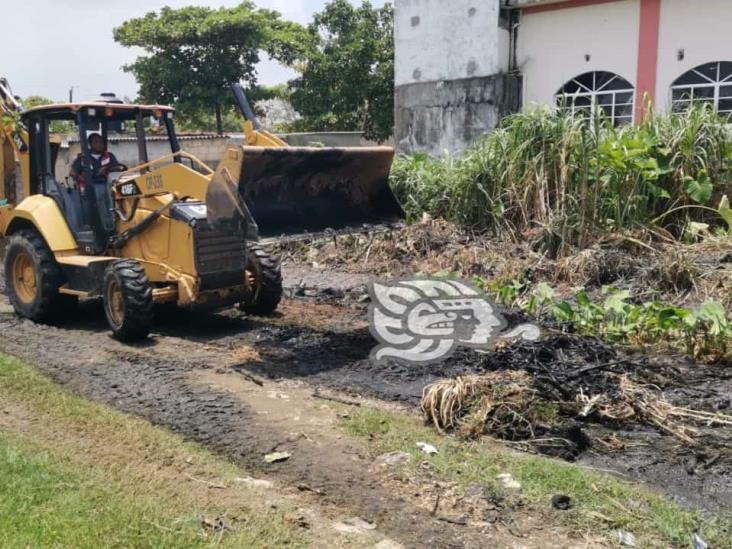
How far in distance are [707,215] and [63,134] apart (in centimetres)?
859

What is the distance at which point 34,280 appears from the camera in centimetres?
884

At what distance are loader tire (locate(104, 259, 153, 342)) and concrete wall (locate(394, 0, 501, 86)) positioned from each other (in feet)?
39.6

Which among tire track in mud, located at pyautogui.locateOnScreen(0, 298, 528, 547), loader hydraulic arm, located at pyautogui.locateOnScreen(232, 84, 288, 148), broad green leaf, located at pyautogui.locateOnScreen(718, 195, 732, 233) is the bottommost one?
tire track in mud, located at pyautogui.locateOnScreen(0, 298, 528, 547)

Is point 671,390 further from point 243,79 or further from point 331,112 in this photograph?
point 243,79

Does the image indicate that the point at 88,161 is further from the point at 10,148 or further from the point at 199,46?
the point at 199,46

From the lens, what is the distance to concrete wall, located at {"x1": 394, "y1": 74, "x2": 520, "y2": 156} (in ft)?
58.0

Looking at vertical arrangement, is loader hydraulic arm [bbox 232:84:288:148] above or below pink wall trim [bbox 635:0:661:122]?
below

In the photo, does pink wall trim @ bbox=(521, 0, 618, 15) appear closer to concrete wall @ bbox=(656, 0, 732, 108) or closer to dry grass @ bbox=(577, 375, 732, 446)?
concrete wall @ bbox=(656, 0, 732, 108)

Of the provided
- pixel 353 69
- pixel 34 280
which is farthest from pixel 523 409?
pixel 353 69

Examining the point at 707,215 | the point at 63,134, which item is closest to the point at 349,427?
the point at 63,134

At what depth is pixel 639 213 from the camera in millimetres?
10336

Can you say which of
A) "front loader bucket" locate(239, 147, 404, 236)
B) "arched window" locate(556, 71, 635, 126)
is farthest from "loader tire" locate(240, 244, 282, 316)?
"arched window" locate(556, 71, 635, 126)

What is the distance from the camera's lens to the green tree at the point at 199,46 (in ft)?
84.5

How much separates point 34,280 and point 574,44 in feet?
41.2
